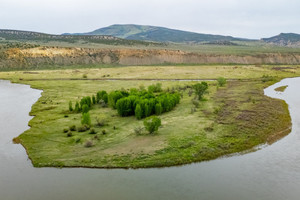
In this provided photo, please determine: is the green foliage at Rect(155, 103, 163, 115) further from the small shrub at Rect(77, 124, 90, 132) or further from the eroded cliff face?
the eroded cliff face

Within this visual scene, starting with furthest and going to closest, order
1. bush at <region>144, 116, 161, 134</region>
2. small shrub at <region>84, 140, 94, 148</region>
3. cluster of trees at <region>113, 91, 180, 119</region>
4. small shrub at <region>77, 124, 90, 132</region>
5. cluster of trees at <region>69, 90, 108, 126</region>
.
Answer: cluster of trees at <region>69, 90, 108, 126</region> < cluster of trees at <region>113, 91, 180, 119</region> < small shrub at <region>77, 124, 90, 132</region> < bush at <region>144, 116, 161, 134</region> < small shrub at <region>84, 140, 94, 148</region>

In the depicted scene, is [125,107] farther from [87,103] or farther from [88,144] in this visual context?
[88,144]

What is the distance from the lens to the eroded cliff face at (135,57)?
16288 cm

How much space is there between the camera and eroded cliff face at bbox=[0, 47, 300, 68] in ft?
534

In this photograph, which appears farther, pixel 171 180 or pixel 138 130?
pixel 138 130

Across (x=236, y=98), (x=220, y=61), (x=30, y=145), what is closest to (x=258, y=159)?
(x=30, y=145)

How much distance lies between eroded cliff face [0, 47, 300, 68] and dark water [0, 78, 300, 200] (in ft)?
434

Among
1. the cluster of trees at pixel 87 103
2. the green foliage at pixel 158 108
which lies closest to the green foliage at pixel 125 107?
the green foliage at pixel 158 108

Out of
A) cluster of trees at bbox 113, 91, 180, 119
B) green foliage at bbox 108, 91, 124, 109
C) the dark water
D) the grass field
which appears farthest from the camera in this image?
green foliage at bbox 108, 91, 124, 109

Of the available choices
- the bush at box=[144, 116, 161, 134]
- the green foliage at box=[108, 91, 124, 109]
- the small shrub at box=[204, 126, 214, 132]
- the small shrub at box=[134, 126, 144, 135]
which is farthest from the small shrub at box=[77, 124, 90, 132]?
the small shrub at box=[204, 126, 214, 132]

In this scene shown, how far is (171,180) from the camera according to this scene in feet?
99.3

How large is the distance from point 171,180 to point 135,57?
15226 cm

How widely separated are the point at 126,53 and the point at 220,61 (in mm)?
57083

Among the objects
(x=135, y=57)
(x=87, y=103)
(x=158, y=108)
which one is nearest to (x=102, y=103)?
(x=87, y=103)
